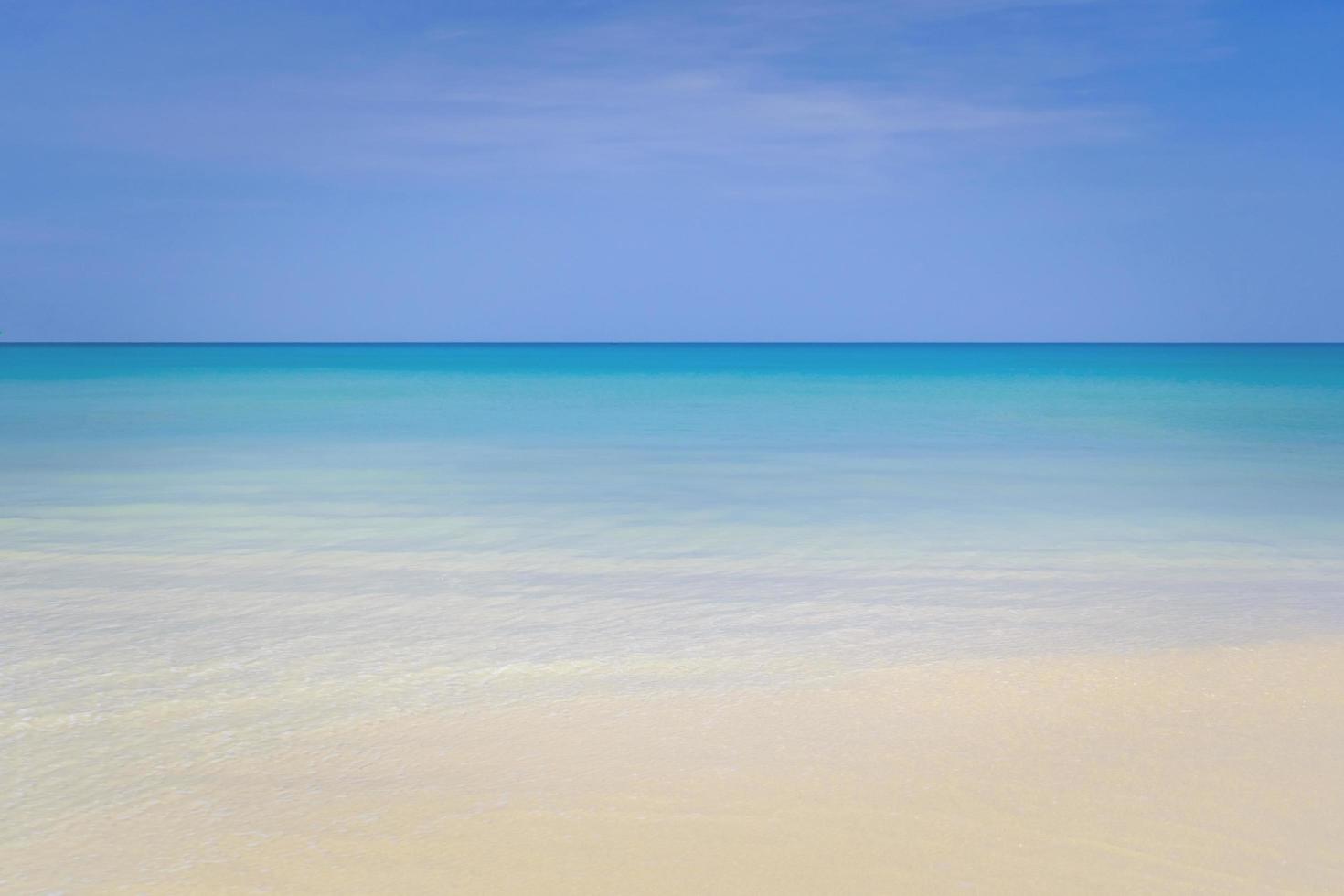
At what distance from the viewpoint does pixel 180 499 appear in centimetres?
890

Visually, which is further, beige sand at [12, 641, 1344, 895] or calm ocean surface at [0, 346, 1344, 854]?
calm ocean surface at [0, 346, 1344, 854]

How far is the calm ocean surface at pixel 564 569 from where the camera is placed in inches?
157

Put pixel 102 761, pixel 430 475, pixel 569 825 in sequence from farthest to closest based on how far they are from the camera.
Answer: pixel 430 475
pixel 102 761
pixel 569 825

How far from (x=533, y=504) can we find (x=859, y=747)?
5.35 metres

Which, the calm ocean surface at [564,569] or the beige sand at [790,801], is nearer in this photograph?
the beige sand at [790,801]

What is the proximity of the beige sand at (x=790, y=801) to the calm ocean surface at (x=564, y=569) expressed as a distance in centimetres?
33

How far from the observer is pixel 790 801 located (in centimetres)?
303

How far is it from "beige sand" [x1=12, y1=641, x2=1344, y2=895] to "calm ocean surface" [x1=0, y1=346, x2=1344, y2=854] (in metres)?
0.33

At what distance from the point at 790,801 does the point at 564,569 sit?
3.17 meters

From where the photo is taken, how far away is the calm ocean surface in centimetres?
400

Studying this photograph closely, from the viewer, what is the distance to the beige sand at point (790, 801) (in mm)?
2660

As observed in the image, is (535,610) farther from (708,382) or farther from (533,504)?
(708,382)

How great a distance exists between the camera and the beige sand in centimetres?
266

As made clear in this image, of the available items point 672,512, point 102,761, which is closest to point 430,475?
point 672,512
